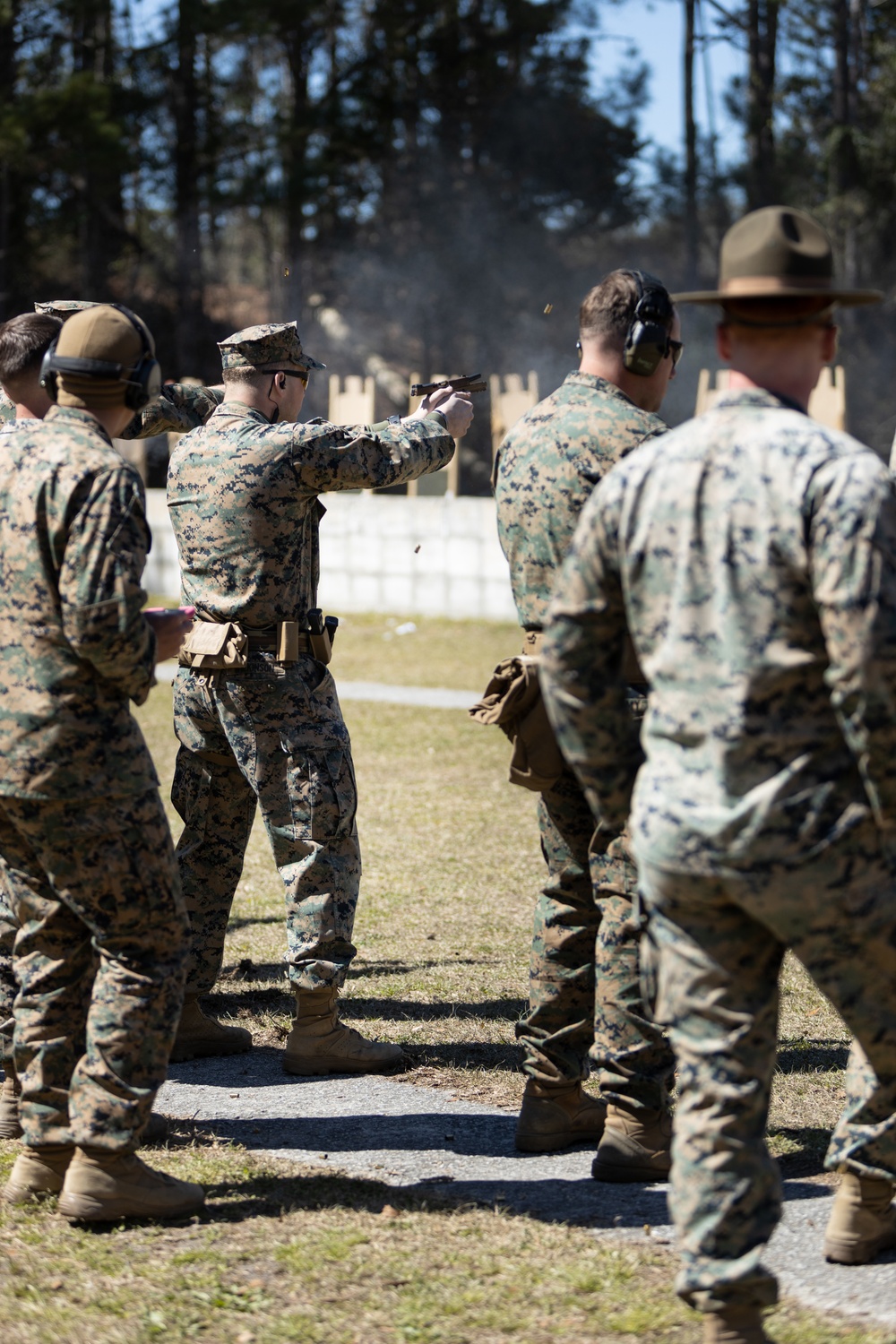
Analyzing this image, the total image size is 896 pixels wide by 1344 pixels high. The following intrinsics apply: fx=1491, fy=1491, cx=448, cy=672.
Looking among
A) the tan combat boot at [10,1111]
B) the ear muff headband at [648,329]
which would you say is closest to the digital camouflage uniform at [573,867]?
the ear muff headband at [648,329]

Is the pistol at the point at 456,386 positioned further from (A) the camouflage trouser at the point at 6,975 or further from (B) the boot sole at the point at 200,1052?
(B) the boot sole at the point at 200,1052

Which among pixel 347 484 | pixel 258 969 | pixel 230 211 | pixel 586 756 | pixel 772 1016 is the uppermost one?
pixel 230 211

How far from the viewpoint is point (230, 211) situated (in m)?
32.2

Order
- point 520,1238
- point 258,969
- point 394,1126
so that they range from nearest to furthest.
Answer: point 520,1238 → point 394,1126 → point 258,969

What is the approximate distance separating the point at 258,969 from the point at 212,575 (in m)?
1.98

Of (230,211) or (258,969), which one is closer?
(258,969)

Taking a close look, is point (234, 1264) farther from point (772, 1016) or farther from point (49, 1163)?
point (772, 1016)

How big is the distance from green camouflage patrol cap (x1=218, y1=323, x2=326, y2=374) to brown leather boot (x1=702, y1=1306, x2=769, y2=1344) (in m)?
3.09

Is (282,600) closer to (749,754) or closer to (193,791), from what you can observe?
(193,791)

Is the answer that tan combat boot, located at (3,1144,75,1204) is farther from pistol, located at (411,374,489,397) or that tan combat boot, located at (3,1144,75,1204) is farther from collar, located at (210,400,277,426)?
pistol, located at (411,374,489,397)

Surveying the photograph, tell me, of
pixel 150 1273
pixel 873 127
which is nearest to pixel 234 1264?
pixel 150 1273

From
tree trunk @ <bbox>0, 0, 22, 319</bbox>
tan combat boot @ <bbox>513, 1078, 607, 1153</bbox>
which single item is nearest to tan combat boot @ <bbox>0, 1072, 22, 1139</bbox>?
tan combat boot @ <bbox>513, 1078, 607, 1153</bbox>

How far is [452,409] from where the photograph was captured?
4781 millimetres

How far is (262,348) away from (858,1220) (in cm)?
304
